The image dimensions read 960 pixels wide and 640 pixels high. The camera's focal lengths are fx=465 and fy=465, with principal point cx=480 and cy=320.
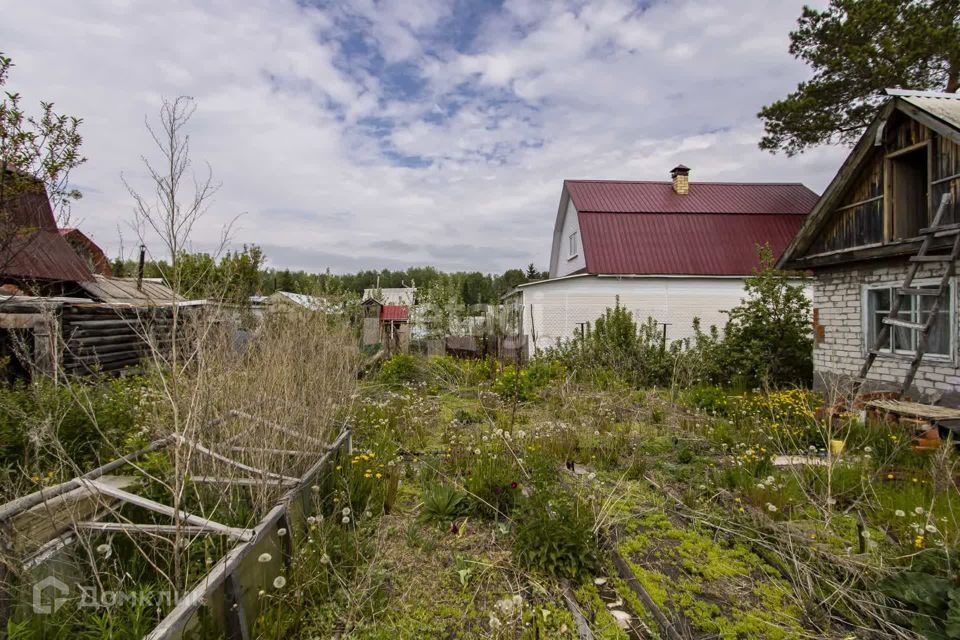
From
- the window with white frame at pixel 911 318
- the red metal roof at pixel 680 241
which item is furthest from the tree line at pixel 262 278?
the window with white frame at pixel 911 318

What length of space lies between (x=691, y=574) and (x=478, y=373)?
759 cm

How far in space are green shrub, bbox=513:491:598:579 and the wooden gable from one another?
769cm

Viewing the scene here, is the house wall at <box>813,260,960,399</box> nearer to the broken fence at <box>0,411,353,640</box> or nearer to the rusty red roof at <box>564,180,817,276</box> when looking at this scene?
the rusty red roof at <box>564,180,817,276</box>

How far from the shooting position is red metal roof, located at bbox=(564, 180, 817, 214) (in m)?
18.0

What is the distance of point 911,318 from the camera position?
7.74 metres

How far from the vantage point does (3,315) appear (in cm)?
621

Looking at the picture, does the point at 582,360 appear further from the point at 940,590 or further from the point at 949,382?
the point at 940,590

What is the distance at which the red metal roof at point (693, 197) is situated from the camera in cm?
1803

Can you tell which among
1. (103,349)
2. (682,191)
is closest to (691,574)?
(103,349)

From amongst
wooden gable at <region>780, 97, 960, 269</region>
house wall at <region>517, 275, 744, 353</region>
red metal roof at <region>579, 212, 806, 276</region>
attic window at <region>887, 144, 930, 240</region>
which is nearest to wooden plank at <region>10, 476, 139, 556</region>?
wooden gable at <region>780, 97, 960, 269</region>

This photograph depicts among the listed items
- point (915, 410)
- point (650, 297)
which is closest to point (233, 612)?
point (915, 410)

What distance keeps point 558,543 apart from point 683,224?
16.9m

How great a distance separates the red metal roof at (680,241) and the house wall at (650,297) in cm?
46

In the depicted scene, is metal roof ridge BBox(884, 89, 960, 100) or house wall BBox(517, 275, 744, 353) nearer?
metal roof ridge BBox(884, 89, 960, 100)
